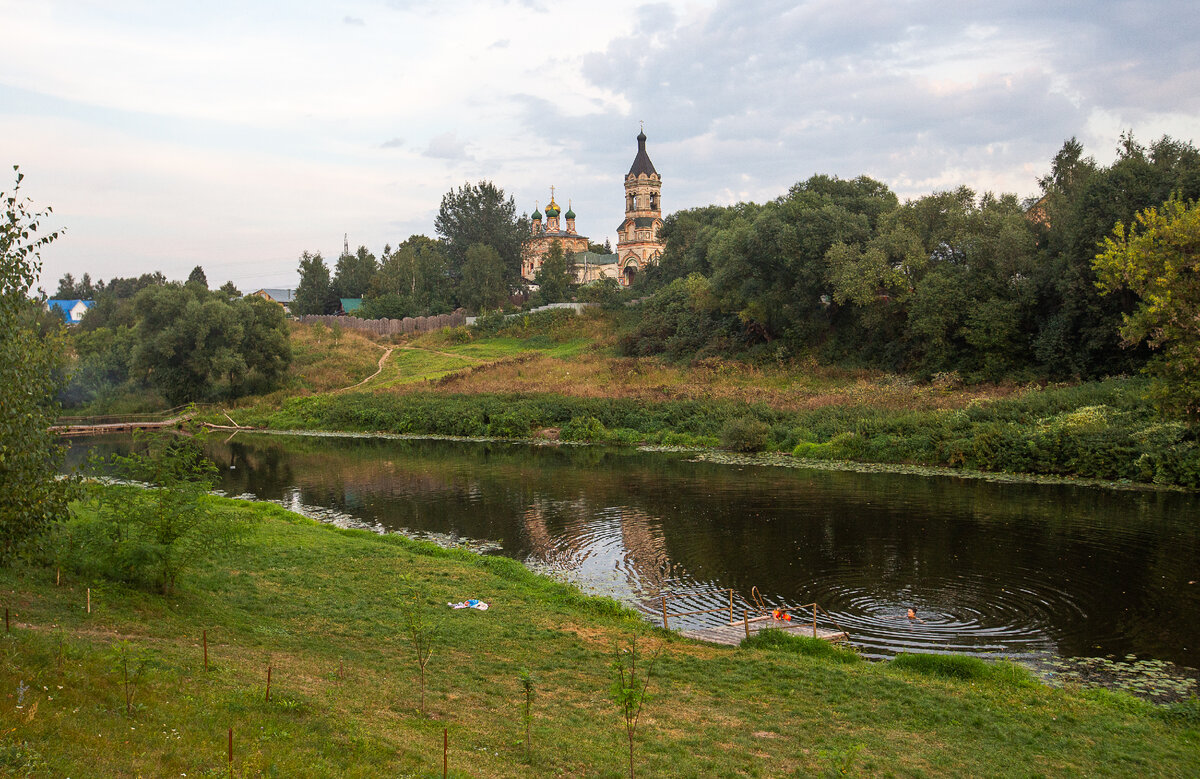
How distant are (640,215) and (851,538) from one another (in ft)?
280

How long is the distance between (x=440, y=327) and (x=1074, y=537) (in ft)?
229

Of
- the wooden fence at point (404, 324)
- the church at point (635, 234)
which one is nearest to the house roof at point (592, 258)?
the church at point (635, 234)

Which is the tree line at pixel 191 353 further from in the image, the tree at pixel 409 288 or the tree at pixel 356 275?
the tree at pixel 356 275

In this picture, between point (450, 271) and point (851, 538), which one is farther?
point (450, 271)

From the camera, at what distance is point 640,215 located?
344ft

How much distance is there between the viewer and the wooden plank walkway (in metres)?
15.8

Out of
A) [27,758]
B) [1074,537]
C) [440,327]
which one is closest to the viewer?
[27,758]

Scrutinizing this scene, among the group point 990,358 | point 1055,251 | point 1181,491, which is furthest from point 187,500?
point 1055,251

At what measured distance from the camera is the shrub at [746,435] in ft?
132

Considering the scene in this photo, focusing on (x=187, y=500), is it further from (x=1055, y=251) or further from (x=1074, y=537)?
(x=1055, y=251)

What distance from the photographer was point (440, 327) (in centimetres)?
8550

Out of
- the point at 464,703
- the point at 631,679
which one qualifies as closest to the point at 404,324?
the point at 464,703

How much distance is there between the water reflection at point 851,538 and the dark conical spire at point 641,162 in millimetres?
72224

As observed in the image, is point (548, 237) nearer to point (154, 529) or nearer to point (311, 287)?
point (311, 287)
